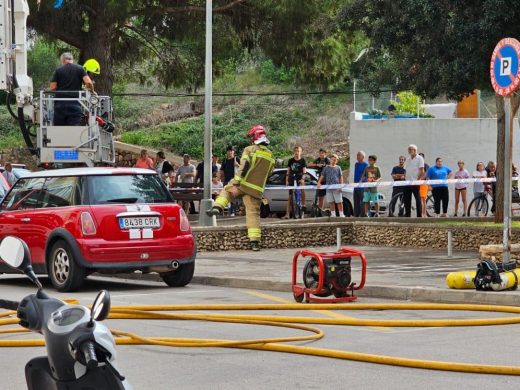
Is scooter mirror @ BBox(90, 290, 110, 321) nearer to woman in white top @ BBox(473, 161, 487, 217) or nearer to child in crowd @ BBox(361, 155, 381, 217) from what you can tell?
child in crowd @ BBox(361, 155, 381, 217)

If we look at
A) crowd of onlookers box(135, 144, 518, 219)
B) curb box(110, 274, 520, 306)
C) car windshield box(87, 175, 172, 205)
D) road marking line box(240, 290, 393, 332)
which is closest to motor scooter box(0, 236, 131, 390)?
road marking line box(240, 290, 393, 332)

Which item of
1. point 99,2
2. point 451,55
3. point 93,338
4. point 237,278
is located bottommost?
point 237,278

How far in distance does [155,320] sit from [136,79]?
83.6 feet

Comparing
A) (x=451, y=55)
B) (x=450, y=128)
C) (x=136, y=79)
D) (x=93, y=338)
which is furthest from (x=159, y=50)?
(x=93, y=338)

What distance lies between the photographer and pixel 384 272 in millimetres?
16344

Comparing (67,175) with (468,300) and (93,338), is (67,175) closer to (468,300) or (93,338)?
(468,300)

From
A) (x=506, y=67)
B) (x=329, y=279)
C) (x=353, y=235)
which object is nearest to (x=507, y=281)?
(x=329, y=279)

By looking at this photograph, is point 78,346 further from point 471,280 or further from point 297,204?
point 297,204

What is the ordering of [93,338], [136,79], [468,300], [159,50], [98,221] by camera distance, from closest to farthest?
[93,338], [468,300], [98,221], [159,50], [136,79]

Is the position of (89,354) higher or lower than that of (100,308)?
lower

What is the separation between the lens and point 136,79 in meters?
36.3

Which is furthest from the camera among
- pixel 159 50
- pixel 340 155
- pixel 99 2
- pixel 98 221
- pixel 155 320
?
pixel 340 155

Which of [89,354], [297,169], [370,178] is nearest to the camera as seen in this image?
[89,354]

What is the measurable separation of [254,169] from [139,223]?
199 inches
